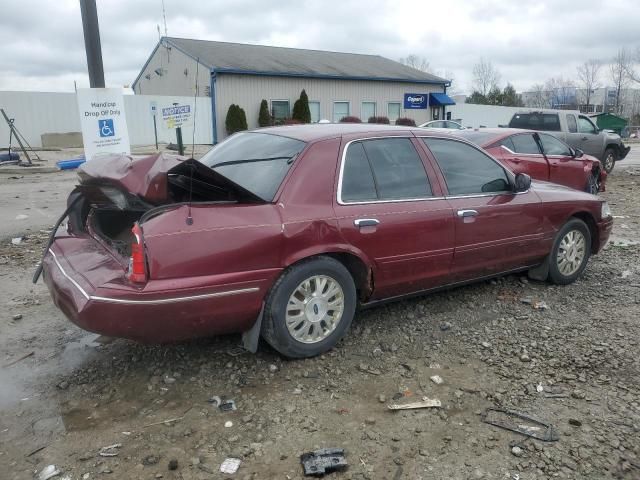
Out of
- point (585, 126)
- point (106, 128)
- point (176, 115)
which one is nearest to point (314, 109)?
point (585, 126)

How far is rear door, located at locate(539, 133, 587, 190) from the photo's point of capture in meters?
9.34

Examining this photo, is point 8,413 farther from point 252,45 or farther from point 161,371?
point 252,45

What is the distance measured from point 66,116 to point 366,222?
25.2 metres

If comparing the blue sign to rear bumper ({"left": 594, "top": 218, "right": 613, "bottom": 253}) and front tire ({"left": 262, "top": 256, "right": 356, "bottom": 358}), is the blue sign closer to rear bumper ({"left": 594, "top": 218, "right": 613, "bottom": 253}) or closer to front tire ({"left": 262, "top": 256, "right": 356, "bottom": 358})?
rear bumper ({"left": 594, "top": 218, "right": 613, "bottom": 253})

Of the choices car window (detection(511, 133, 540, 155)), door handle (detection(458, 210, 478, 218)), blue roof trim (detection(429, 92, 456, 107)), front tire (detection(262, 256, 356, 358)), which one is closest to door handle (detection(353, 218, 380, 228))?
front tire (detection(262, 256, 356, 358))

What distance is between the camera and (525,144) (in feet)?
30.1

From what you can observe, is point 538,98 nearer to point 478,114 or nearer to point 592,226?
point 478,114

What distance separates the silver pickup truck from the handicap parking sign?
11056 millimetres

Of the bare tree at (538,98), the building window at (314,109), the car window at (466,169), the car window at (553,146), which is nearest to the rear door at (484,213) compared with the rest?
the car window at (466,169)

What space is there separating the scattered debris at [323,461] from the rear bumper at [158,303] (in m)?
0.98

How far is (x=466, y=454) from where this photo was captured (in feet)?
9.30

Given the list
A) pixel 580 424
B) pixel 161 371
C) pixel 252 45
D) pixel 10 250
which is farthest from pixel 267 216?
pixel 252 45

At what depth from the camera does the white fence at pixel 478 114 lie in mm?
37812

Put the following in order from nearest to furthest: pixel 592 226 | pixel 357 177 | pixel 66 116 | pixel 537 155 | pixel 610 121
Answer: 1. pixel 357 177
2. pixel 592 226
3. pixel 537 155
4. pixel 66 116
5. pixel 610 121
